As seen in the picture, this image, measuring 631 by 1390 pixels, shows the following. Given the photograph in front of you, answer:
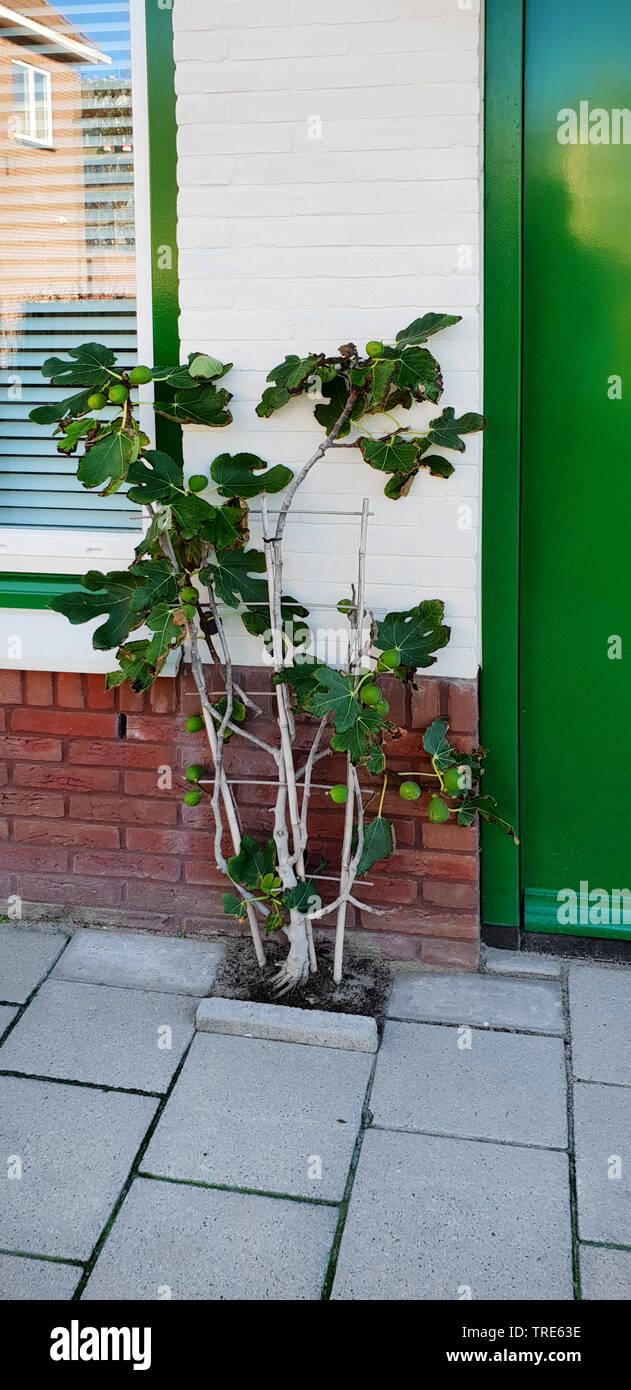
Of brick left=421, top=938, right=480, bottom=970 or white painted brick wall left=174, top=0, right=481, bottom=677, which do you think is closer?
white painted brick wall left=174, top=0, right=481, bottom=677

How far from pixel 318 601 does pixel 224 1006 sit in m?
1.01

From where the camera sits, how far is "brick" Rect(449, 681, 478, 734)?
302 centimetres

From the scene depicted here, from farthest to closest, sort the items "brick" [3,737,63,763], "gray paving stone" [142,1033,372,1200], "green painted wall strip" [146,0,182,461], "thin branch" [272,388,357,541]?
"brick" [3,737,63,763], "green painted wall strip" [146,0,182,461], "thin branch" [272,388,357,541], "gray paving stone" [142,1033,372,1200]

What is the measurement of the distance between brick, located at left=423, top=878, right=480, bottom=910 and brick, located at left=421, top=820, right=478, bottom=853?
94 mm

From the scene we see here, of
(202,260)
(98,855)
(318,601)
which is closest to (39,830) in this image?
(98,855)

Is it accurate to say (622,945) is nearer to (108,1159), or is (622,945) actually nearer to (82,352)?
(108,1159)

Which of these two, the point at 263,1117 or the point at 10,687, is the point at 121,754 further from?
the point at 263,1117

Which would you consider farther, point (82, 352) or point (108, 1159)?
point (82, 352)

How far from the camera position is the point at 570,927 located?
3.23 meters

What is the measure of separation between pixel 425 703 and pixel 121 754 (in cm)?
85

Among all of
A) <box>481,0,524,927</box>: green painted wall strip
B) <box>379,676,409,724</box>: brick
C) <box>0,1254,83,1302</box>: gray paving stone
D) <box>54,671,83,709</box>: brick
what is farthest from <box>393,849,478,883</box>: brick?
<box>0,1254,83,1302</box>: gray paving stone

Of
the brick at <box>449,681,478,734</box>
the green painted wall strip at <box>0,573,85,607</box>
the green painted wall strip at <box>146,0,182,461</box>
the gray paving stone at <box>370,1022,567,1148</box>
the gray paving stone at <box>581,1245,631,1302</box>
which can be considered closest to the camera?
the gray paving stone at <box>581,1245,631,1302</box>

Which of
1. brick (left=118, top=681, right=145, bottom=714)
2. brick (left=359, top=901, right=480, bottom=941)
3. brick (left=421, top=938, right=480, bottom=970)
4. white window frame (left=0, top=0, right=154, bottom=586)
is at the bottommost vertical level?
brick (left=421, top=938, right=480, bottom=970)

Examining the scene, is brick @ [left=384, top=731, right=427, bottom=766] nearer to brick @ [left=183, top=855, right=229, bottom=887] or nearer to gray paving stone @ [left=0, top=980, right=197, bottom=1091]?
brick @ [left=183, top=855, right=229, bottom=887]
